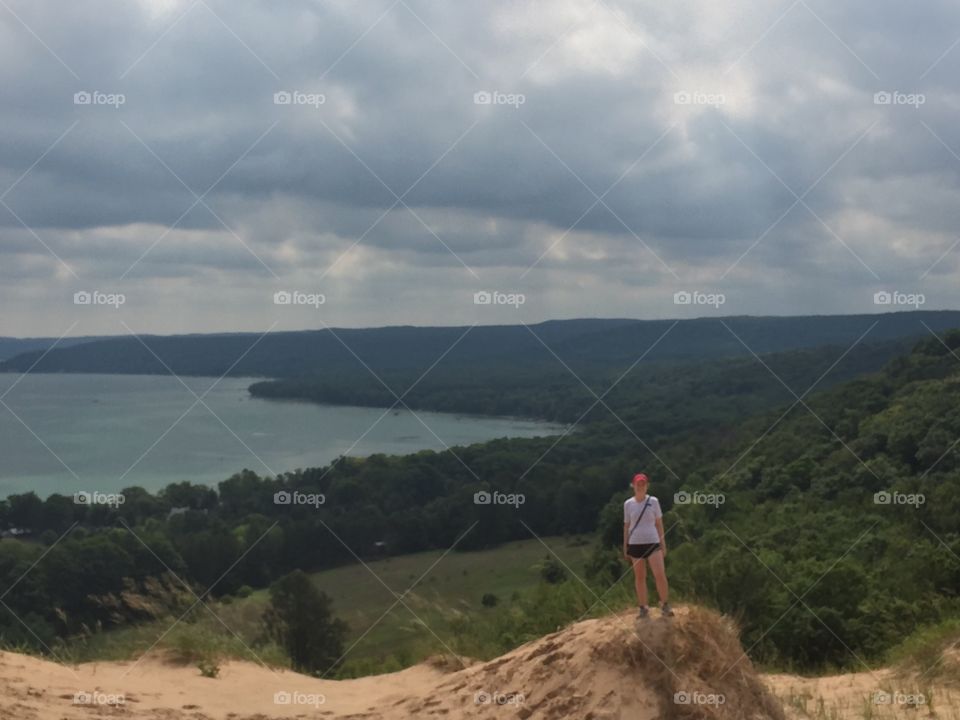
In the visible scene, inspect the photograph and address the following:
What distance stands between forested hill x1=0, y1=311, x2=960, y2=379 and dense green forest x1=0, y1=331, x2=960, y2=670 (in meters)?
11.2

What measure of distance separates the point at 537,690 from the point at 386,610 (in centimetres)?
Answer: 2042

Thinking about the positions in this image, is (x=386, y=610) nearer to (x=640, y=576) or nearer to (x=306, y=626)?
(x=306, y=626)

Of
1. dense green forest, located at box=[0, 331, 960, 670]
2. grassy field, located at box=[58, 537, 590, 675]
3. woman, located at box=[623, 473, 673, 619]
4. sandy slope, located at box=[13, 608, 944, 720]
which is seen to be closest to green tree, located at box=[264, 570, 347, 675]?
grassy field, located at box=[58, 537, 590, 675]

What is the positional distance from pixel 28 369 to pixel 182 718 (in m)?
37.6

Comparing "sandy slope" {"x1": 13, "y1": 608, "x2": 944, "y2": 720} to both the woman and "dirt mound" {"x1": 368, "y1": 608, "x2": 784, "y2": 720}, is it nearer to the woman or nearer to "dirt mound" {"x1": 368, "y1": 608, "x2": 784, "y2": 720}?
"dirt mound" {"x1": 368, "y1": 608, "x2": 784, "y2": 720}

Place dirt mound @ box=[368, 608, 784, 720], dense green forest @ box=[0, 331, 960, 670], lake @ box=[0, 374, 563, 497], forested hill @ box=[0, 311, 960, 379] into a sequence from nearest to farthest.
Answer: dirt mound @ box=[368, 608, 784, 720] < dense green forest @ box=[0, 331, 960, 670] < lake @ box=[0, 374, 563, 497] < forested hill @ box=[0, 311, 960, 379]

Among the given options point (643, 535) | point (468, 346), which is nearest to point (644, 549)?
point (643, 535)

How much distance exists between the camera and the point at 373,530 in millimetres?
41094

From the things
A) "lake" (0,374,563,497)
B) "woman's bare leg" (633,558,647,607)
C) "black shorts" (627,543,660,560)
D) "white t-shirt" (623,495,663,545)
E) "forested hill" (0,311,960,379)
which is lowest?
"woman's bare leg" (633,558,647,607)

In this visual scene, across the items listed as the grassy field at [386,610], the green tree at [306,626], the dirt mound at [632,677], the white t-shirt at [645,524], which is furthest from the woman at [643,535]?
the green tree at [306,626]

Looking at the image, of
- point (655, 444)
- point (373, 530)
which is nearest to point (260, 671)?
point (373, 530)

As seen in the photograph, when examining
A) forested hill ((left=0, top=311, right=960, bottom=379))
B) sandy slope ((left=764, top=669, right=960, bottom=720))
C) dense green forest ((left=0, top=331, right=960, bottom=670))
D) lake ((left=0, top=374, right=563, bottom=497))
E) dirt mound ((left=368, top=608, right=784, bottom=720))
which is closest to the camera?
dirt mound ((left=368, top=608, right=784, bottom=720))

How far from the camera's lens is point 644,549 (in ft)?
31.3

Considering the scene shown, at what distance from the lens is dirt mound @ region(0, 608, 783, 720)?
9289 millimetres
